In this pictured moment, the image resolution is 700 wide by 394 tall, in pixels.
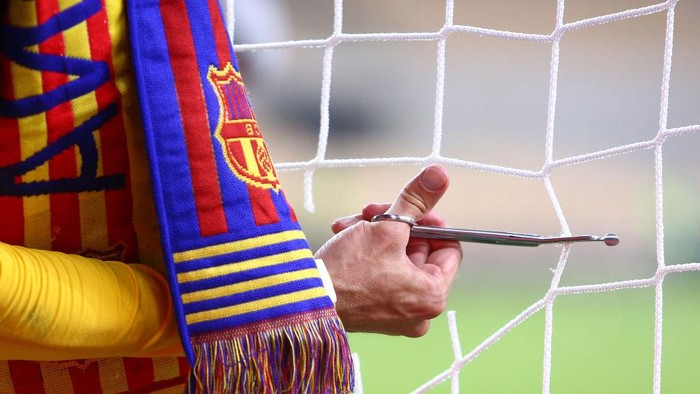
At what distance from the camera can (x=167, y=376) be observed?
62cm

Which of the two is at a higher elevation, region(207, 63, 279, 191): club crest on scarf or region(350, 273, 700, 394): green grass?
region(207, 63, 279, 191): club crest on scarf

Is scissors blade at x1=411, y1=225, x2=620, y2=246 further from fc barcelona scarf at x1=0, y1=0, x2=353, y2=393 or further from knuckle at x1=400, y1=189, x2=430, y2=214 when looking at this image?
fc barcelona scarf at x1=0, y1=0, x2=353, y2=393

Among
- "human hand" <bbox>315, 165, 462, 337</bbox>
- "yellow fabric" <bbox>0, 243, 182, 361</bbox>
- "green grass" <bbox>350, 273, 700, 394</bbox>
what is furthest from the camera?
"green grass" <bbox>350, 273, 700, 394</bbox>

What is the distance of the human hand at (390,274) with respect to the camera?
65 centimetres

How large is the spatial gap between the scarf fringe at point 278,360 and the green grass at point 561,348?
5.74 ft

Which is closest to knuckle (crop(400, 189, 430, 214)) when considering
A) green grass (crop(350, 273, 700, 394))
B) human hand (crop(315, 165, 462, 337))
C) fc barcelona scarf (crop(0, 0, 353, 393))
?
human hand (crop(315, 165, 462, 337))

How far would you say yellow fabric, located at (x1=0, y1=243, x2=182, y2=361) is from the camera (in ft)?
1.61

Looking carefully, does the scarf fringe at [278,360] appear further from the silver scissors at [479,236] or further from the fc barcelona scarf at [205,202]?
the silver scissors at [479,236]

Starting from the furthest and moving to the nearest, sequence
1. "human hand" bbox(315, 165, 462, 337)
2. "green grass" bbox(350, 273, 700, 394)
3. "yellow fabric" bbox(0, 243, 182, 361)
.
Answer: "green grass" bbox(350, 273, 700, 394) < "human hand" bbox(315, 165, 462, 337) < "yellow fabric" bbox(0, 243, 182, 361)

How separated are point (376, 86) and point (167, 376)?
A: 3.75 m

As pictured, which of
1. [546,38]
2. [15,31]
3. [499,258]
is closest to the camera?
[15,31]

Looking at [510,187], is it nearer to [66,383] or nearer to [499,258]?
[499,258]

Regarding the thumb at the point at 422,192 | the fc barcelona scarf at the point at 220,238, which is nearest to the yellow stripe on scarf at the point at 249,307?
the fc barcelona scarf at the point at 220,238

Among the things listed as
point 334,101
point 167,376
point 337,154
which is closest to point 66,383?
point 167,376
